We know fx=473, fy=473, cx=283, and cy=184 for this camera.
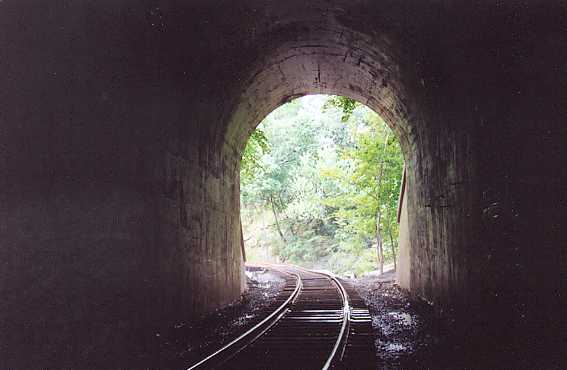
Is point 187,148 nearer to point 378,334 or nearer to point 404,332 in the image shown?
point 378,334

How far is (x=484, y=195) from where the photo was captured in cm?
516

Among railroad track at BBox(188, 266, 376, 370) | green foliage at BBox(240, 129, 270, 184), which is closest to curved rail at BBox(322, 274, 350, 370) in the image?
railroad track at BBox(188, 266, 376, 370)

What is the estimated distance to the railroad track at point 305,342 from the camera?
5.09 meters

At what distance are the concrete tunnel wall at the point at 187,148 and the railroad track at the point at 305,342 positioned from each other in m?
1.06

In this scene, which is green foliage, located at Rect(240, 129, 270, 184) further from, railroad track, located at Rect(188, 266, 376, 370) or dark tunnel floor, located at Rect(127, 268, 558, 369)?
railroad track, located at Rect(188, 266, 376, 370)

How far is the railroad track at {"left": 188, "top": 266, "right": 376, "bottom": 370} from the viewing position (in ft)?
16.7

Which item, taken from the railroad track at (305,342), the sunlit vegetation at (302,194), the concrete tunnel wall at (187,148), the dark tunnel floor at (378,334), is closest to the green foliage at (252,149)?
the dark tunnel floor at (378,334)

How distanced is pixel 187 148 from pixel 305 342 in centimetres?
327

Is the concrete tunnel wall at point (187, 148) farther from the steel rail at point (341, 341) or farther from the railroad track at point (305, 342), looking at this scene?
the steel rail at point (341, 341)

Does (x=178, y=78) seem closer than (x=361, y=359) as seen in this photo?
No

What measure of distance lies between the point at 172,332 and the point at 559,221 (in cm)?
465

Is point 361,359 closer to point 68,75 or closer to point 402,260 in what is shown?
point 68,75

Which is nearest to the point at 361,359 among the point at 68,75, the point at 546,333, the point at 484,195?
the point at 546,333

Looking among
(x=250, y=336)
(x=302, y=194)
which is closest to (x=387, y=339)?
(x=250, y=336)
